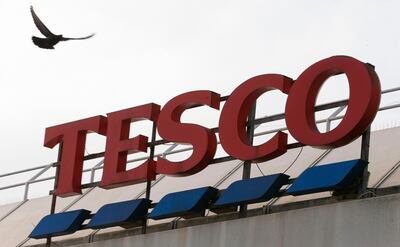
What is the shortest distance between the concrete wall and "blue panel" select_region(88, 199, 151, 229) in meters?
1.69

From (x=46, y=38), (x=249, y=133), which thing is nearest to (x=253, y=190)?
(x=249, y=133)

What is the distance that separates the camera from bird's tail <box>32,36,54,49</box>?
2306 centimetres

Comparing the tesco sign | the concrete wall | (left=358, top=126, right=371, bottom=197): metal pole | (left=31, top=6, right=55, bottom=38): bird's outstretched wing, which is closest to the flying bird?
(left=31, top=6, right=55, bottom=38): bird's outstretched wing

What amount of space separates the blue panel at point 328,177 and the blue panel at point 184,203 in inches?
92.8

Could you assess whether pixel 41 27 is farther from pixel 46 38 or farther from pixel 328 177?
pixel 328 177

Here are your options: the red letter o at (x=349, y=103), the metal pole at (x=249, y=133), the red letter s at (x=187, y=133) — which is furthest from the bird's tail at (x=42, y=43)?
the red letter o at (x=349, y=103)

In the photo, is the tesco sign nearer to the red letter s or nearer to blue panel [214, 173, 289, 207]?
the red letter s

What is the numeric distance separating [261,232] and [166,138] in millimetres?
4592

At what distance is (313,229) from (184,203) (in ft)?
12.7

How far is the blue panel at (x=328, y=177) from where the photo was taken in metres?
20.1

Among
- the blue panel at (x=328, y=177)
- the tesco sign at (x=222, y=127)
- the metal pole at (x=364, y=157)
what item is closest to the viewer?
the blue panel at (x=328, y=177)

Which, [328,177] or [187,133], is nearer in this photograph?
[328,177]

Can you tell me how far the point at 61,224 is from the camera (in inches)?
998

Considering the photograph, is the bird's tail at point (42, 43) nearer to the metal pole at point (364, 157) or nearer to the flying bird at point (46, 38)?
the flying bird at point (46, 38)
